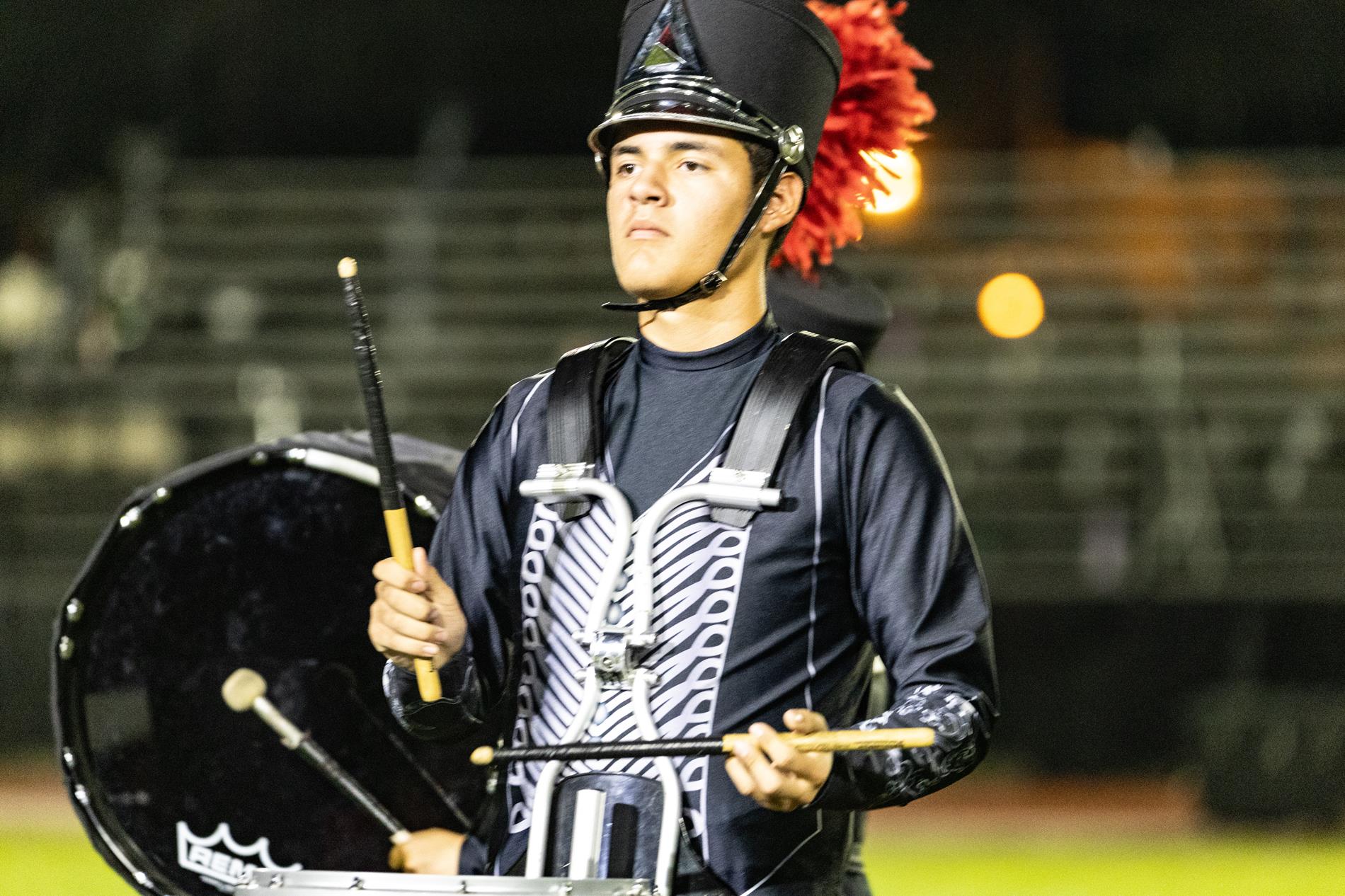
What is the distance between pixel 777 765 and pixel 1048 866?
5521 millimetres

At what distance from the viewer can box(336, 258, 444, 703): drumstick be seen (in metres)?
2.02

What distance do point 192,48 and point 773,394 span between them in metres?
10.3

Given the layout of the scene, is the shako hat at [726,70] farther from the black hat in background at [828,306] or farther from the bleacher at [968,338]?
the bleacher at [968,338]

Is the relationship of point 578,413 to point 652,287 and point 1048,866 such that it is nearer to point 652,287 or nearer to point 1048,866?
point 652,287

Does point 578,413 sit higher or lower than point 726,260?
lower

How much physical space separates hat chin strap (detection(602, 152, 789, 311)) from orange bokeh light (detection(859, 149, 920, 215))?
50cm

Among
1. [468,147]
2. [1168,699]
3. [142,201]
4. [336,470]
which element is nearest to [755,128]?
[336,470]

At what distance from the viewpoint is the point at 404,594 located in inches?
85.0

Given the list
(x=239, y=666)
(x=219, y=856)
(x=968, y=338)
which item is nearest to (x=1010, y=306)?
(x=968, y=338)

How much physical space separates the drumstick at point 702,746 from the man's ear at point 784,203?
0.78 meters

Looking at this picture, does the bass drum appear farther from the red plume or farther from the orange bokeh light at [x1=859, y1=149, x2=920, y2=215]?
the orange bokeh light at [x1=859, y1=149, x2=920, y2=215]

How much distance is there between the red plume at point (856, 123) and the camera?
113 inches

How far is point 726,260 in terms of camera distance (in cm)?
239

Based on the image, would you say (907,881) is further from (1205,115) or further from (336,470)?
(1205,115)
